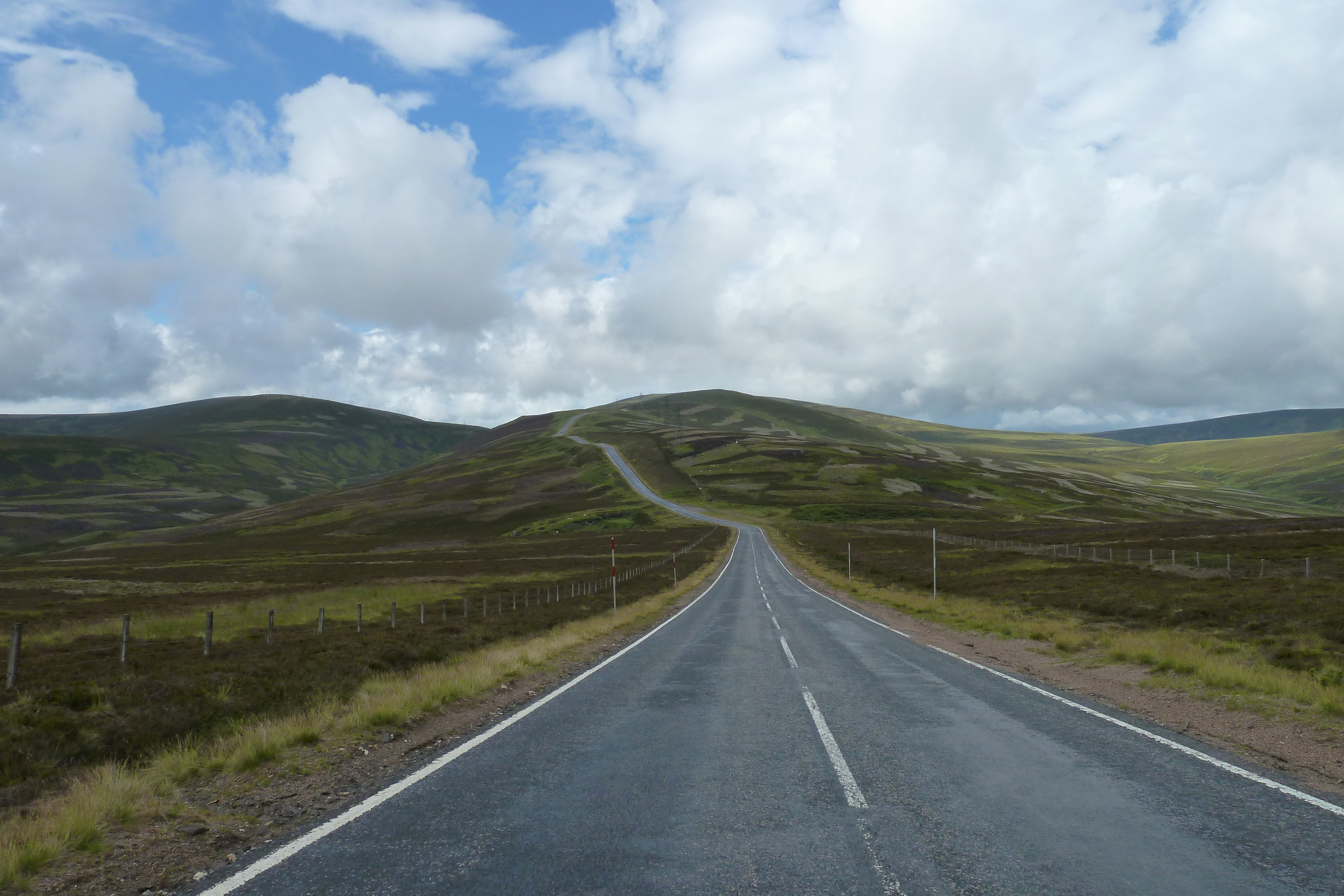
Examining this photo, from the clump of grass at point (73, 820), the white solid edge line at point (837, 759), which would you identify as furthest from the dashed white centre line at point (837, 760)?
the clump of grass at point (73, 820)

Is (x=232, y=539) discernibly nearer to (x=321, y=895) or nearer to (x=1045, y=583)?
(x=1045, y=583)

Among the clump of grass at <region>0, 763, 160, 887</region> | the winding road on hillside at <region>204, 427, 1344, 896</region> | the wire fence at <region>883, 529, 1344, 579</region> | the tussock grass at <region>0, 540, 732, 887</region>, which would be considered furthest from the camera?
the wire fence at <region>883, 529, 1344, 579</region>

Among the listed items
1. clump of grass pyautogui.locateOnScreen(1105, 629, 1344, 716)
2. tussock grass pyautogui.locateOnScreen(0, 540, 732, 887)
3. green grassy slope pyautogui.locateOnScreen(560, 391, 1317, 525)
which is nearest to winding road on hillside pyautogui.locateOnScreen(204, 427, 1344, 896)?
tussock grass pyautogui.locateOnScreen(0, 540, 732, 887)

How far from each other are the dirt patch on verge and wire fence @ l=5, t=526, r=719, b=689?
13584 millimetres

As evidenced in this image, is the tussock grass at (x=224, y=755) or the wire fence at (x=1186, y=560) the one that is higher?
the tussock grass at (x=224, y=755)

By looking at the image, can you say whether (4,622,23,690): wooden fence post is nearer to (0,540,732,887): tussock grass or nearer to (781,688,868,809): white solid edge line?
(0,540,732,887): tussock grass

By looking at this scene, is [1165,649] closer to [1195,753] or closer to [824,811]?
[1195,753]

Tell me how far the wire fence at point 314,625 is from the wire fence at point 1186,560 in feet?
64.0

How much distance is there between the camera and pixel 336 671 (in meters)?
16.1

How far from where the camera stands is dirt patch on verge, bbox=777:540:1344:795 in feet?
27.9

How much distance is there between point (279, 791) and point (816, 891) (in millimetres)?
5968

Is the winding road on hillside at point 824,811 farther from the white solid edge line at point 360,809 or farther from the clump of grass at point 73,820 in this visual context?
the clump of grass at point 73,820

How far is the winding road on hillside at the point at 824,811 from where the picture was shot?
536 cm

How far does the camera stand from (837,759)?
840 cm
